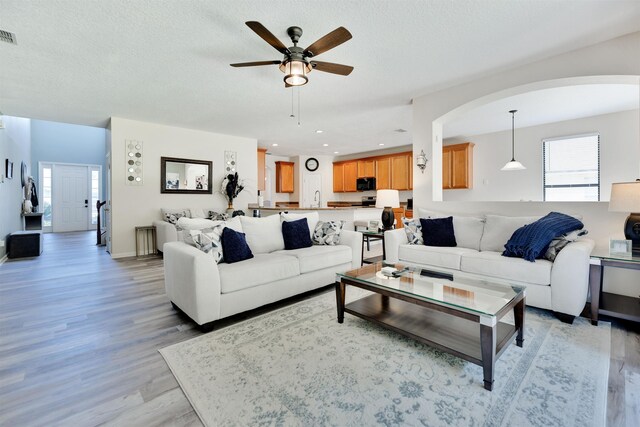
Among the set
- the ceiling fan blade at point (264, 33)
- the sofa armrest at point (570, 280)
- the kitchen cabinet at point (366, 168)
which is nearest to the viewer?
the ceiling fan blade at point (264, 33)

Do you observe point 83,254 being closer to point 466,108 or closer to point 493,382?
point 493,382

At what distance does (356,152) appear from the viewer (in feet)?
29.8

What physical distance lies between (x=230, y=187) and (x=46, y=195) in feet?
22.5

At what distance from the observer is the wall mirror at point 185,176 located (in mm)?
5836

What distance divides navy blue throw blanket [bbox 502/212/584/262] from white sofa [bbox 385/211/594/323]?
8 centimetres

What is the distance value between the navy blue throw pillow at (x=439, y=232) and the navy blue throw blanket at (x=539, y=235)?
760 millimetres

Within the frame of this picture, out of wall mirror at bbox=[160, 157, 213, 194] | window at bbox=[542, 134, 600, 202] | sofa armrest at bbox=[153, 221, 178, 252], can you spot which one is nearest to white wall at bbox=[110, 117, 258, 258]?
wall mirror at bbox=[160, 157, 213, 194]

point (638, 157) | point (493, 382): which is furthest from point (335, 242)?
point (638, 157)

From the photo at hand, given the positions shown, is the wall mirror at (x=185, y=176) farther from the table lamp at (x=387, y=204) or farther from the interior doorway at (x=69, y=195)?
the interior doorway at (x=69, y=195)

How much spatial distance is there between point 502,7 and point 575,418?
280 centimetres

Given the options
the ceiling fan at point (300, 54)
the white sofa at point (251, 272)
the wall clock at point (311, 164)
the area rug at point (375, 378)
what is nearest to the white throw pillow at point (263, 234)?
the white sofa at point (251, 272)

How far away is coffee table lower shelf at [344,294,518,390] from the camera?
1.76m

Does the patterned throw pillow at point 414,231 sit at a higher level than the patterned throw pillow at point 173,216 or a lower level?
lower

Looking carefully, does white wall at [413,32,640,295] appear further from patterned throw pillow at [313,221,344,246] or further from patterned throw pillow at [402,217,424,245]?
patterned throw pillow at [313,221,344,246]
